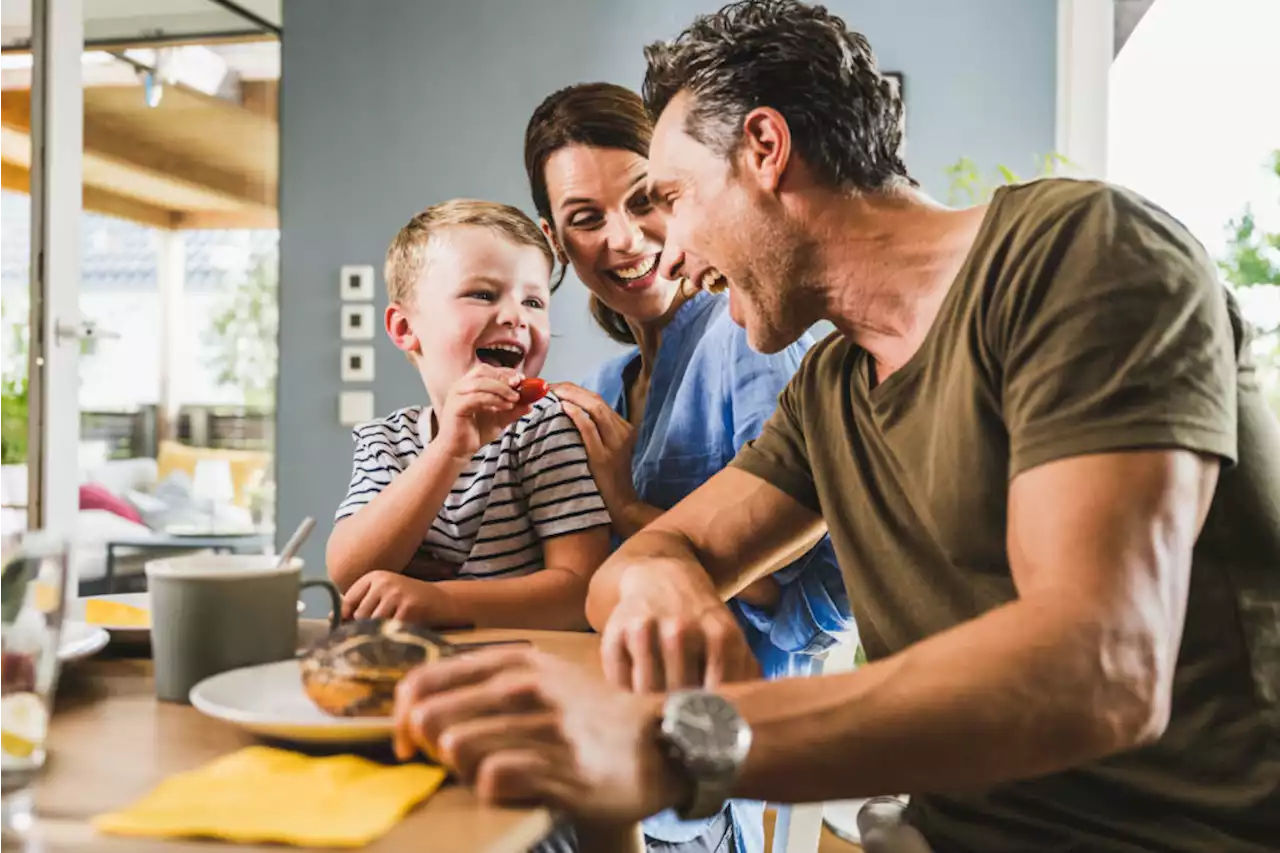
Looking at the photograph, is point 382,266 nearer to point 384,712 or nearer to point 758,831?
point 758,831

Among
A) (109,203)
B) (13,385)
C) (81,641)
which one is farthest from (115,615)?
(109,203)

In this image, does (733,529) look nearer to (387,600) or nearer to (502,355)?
(387,600)

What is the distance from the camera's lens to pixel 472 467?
1.61 m

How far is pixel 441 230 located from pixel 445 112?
1.85 meters

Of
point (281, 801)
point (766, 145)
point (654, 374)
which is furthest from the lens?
point (654, 374)

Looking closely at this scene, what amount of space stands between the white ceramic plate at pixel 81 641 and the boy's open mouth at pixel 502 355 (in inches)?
26.8

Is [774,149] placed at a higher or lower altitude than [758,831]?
higher

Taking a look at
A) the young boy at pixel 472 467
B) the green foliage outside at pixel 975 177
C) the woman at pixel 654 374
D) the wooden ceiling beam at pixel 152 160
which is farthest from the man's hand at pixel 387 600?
the wooden ceiling beam at pixel 152 160

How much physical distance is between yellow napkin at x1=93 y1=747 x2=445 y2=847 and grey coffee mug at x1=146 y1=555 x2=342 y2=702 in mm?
211

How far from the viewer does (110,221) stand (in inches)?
131

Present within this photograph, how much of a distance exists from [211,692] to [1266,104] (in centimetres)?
324

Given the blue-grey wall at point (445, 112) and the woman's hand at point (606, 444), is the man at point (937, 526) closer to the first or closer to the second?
the woman's hand at point (606, 444)

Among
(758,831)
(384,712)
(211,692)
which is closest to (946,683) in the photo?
(384,712)

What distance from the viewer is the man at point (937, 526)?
0.69 meters
